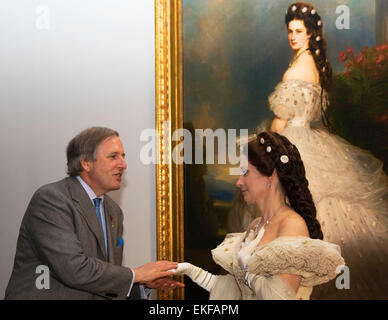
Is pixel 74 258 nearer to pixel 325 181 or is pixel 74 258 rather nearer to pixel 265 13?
pixel 325 181

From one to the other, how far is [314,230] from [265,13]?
1726 mm

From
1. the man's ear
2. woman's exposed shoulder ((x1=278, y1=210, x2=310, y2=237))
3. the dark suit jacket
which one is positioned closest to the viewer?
the dark suit jacket

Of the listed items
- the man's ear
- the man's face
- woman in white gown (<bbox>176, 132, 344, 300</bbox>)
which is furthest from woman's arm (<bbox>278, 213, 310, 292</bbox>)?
the man's ear

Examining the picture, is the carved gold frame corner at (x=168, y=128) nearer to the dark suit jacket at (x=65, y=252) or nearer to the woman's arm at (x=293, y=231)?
the dark suit jacket at (x=65, y=252)

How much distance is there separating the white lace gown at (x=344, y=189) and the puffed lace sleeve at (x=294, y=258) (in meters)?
0.63

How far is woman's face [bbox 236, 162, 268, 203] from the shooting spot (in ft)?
11.0

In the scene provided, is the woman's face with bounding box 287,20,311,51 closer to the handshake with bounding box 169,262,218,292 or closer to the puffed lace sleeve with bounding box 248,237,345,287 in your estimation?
the puffed lace sleeve with bounding box 248,237,345,287

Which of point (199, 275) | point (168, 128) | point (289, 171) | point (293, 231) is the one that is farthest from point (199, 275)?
point (168, 128)

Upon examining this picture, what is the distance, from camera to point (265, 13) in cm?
384

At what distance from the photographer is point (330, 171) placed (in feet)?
12.3

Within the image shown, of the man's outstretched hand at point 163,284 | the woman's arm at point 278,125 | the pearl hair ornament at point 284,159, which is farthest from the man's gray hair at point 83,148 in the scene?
the woman's arm at point 278,125

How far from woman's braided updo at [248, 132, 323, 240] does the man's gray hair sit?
1040 millimetres

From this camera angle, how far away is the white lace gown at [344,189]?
372cm

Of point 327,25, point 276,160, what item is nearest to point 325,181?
point 276,160
